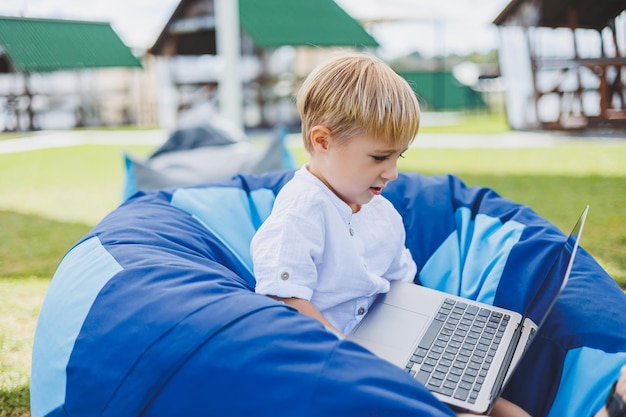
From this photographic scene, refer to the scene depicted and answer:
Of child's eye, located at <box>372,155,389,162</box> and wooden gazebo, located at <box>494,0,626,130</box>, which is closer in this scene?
child's eye, located at <box>372,155,389,162</box>

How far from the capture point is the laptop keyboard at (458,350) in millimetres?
1203

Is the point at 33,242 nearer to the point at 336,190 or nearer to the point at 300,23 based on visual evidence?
the point at 336,190

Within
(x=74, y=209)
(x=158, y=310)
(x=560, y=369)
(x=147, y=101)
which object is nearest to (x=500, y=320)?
(x=560, y=369)

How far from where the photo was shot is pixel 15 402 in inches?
65.8

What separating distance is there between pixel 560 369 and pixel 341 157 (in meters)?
0.66

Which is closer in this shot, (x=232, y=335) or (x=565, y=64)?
(x=232, y=335)

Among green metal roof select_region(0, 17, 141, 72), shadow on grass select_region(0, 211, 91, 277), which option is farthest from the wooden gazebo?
shadow on grass select_region(0, 211, 91, 277)

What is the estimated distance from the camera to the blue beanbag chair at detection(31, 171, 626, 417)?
100 centimetres

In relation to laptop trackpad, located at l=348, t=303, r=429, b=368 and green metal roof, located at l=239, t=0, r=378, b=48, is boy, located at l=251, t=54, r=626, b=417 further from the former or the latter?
green metal roof, located at l=239, t=0, r=378, b=48

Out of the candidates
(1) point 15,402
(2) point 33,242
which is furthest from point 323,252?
(2) point 33,242

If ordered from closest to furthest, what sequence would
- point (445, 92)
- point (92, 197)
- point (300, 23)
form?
point (92, 197), point (300, 23), point (445, 92)

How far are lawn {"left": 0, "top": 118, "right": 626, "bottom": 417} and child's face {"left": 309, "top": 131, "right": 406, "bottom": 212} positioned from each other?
100cm

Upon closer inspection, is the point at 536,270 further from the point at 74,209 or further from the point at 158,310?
the point at 74,209

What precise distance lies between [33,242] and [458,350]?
9.27 feet
